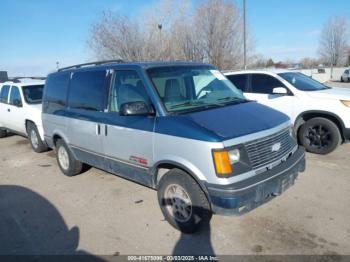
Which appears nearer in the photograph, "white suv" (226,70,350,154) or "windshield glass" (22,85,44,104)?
"white suv" (226,70,350,154)

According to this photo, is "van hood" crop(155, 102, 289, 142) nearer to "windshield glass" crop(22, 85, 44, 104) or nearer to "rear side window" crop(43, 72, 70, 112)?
"rear side window" crop(43, 72, 70, 112)

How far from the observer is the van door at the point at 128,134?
4.02 metres

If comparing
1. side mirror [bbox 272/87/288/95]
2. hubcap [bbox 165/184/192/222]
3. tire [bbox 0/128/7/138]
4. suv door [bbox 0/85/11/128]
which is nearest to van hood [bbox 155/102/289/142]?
hubcap [bbox 165/184/192/222]

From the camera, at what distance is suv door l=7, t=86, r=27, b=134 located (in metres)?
8.38

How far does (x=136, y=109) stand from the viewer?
3.81 meters

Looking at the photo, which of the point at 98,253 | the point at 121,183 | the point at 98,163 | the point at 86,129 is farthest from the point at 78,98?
the point at 98,253

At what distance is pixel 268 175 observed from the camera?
11.5 ft

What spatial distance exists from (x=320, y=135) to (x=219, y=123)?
3.89 meters

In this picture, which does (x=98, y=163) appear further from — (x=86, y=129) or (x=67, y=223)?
(x=67, y=223)

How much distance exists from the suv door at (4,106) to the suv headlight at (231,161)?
799cm

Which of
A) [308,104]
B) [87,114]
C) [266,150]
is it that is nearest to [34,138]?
[87,114]

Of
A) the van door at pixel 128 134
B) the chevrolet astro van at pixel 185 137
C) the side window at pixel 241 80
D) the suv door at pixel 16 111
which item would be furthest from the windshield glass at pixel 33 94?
the side window at pixel 241 80

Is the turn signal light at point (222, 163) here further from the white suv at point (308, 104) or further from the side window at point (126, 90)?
the white suv at point (308, 104)

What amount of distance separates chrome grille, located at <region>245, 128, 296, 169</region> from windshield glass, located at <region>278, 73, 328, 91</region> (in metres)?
3.34
